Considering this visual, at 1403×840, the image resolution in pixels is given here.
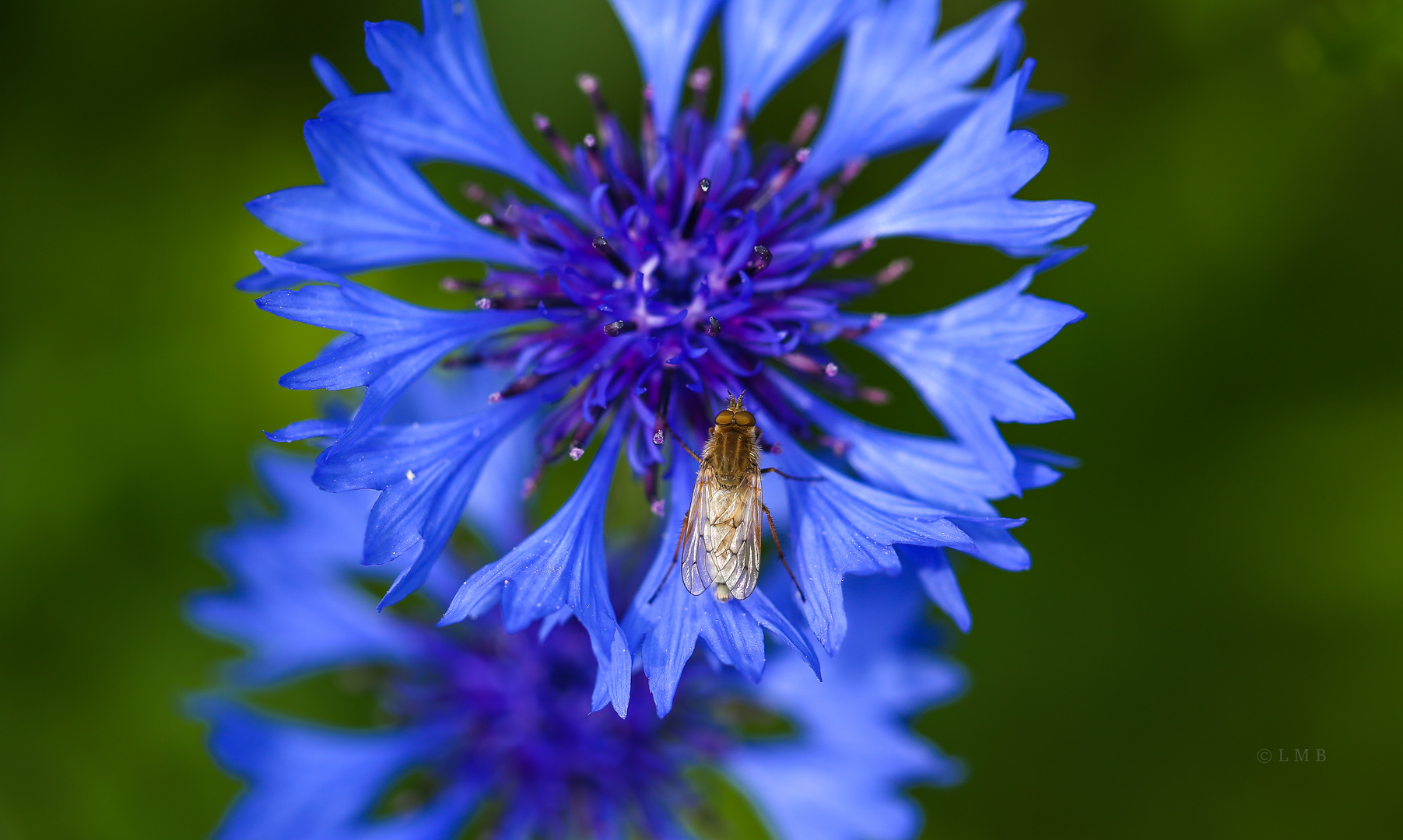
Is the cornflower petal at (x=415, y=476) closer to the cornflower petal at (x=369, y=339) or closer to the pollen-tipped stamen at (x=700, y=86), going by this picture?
the cornflower petal at (x=369, y=339)

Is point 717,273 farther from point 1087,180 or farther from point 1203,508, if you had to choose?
point 1203,508

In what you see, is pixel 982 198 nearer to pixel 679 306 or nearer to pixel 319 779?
pixel 679 306

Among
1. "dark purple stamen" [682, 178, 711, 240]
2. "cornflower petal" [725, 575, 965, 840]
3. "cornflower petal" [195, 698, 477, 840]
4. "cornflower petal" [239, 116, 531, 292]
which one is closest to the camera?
"cornflower petal" [239, 116, 531, 292]

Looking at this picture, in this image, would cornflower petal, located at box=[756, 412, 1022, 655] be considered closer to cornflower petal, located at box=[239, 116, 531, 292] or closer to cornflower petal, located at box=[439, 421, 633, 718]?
cornflower petal, located at box=[439, 421, 633, 718]

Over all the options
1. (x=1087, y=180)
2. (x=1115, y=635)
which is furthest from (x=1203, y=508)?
(x=1087, y=180)

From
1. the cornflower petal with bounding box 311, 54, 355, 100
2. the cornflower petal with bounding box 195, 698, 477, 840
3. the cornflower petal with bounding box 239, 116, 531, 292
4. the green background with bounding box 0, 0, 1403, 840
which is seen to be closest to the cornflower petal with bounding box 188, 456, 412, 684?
the cornflower petal with bounding box 195, 698, 477, 840

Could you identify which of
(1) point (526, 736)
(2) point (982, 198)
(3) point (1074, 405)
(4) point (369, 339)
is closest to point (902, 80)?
(2) point (982, 198)
